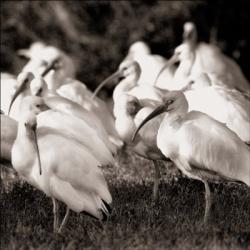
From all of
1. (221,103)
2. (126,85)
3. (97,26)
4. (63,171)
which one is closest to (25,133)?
(63,171)

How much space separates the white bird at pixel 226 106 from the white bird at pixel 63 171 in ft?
Result: 10.1

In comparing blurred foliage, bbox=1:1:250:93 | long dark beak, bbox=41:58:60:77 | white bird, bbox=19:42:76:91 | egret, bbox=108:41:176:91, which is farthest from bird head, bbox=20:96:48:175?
blurred foliage, bbox=1:1:250:93

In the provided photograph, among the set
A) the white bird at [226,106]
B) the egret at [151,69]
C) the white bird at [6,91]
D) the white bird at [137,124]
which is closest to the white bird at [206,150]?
the white bird at [137,124]

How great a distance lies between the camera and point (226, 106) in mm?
11008

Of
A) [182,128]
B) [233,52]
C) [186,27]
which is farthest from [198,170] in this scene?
[233,52]

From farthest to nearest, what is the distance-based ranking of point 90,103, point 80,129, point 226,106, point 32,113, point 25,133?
1. point 90,103
2. point 226,106
3. point 80,129
4. point 32,113
5. point 25,133

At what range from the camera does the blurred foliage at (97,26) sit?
2039cm

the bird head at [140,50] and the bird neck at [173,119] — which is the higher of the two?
Answer: the bird neck at [173,119]

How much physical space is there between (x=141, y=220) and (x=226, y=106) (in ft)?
10.1

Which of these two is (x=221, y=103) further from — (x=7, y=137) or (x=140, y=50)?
(x=140, y=50)

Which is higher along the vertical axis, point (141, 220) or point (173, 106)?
point (173, 106)

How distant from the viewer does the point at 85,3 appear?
68.7ft

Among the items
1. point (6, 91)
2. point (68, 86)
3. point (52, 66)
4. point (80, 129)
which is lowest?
point (6, 91)

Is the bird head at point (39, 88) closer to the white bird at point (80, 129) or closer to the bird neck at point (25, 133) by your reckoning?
the white bird at point (80, 129)
